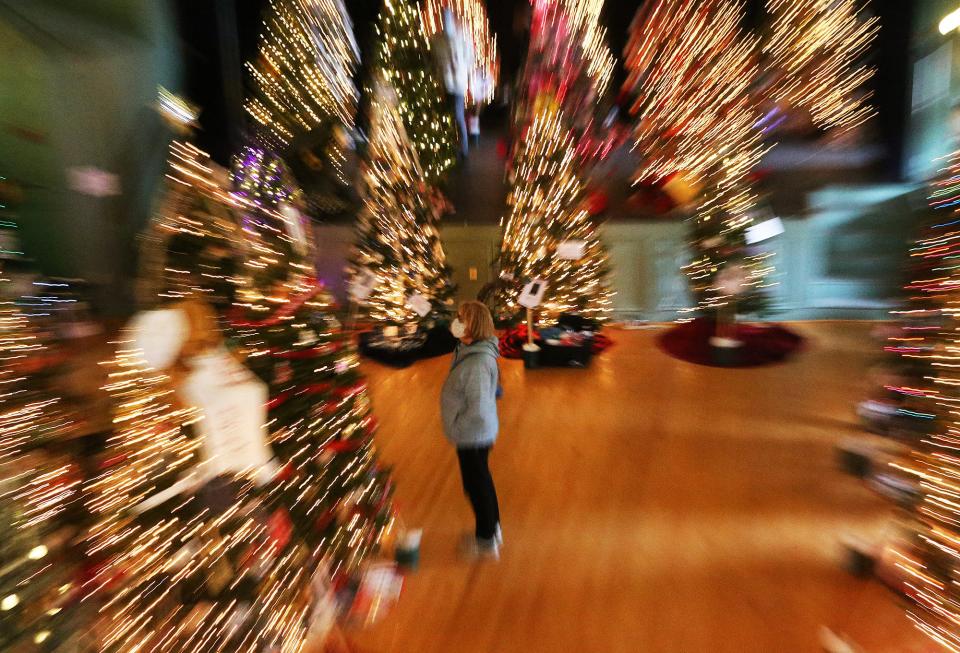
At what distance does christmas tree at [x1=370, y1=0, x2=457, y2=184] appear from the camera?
4.07 meters

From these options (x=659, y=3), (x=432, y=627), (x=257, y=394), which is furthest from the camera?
(x=659, y=3)

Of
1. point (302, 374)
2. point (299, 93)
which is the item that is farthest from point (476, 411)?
point (299, 93)

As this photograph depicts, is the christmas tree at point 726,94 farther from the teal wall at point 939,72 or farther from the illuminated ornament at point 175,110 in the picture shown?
the illuminated ornament at point 175,110

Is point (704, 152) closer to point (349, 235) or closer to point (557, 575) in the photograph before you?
point (349, 235)

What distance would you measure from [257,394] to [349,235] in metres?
2.72

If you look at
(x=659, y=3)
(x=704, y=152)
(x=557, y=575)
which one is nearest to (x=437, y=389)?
(x=557, y=575)

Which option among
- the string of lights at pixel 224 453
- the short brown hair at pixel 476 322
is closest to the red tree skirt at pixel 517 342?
the short brown hair at pixel 476 322

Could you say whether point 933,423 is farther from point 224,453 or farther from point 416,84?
point 416,84

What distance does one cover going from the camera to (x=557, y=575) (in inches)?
85.4

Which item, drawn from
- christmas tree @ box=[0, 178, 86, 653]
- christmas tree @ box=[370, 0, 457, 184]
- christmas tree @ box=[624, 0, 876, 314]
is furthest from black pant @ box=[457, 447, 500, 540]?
christmas tree @ box=[624, 0, 876, 314]

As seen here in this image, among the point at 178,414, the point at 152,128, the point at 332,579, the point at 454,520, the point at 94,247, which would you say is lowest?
the point at 454,520

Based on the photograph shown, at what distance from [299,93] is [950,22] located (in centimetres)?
202

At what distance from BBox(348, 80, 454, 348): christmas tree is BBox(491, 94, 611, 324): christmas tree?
1.00 metres

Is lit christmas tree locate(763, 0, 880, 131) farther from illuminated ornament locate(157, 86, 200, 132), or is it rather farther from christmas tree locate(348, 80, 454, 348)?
illuminated ornament locate(157, 86, 200, 132)
